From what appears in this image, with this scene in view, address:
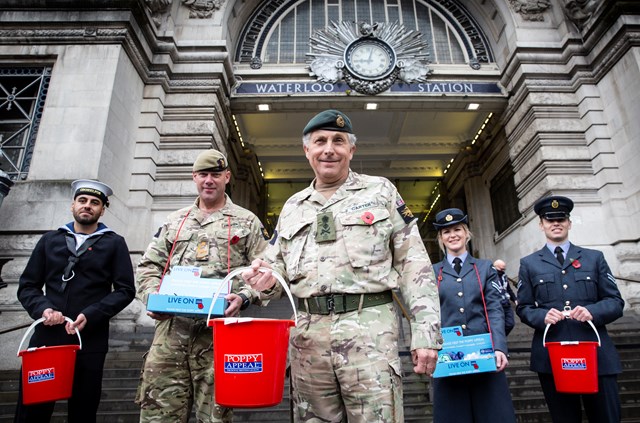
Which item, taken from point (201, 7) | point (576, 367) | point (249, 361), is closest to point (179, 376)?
point (249, 361)

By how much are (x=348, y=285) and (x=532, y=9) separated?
11852 millimetres

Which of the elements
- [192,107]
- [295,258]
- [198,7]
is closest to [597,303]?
[295,258]

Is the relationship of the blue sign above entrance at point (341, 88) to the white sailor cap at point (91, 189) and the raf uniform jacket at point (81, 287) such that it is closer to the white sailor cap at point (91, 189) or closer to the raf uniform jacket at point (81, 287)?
the white sailor cap at point (91, 189)

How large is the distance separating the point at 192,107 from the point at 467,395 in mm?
8827

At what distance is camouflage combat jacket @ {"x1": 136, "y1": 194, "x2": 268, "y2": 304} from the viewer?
294 centimetres

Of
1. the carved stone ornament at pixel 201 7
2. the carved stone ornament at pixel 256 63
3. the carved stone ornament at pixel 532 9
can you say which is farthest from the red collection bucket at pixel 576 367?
the carved stone ornament at pixel 201 7

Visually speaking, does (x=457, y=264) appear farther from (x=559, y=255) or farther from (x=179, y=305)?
(x=179, y=305)

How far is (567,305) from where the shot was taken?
3.44 meters

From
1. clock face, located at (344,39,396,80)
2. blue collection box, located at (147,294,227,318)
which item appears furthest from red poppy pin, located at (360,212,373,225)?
clock face, located at (344,39,396,80)

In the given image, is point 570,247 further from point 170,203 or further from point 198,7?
point 198,7

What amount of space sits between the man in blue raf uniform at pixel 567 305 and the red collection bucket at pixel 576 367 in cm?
23

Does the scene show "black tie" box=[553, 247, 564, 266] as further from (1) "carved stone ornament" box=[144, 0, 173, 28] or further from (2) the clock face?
(1) "carved stone ornament" box=[144, 0, 173, 28]

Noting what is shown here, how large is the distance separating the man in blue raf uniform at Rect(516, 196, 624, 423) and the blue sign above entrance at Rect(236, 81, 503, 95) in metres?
7.81

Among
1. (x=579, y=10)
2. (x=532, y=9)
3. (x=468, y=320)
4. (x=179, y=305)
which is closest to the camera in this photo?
(x=179, y=305)
